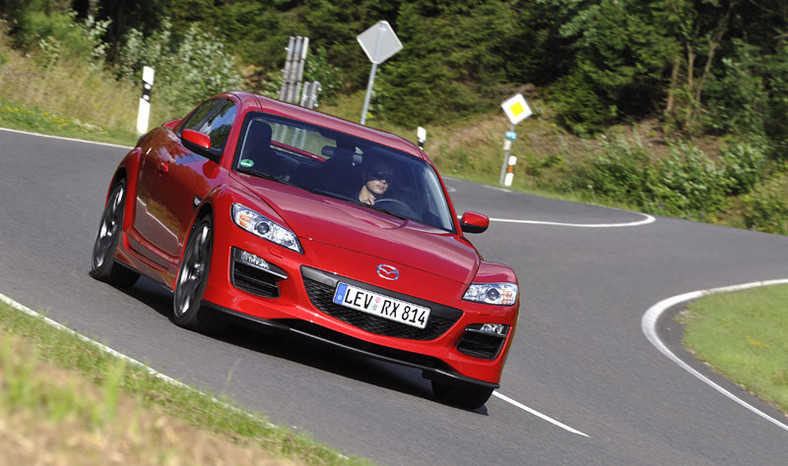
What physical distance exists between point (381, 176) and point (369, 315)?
62.8 inches

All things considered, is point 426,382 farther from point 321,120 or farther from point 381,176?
point 321,120

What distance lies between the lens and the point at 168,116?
27359 millimetres

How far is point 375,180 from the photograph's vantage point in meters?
8.82

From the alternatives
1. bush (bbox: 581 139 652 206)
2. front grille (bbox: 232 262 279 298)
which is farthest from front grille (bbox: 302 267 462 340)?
bush (bbox: 581 139 652 206)

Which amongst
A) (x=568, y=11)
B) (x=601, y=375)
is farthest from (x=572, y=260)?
(x=568, y=11)

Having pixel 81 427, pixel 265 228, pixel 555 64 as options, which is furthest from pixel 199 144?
pixel 555 64

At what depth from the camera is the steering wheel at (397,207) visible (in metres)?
8.74

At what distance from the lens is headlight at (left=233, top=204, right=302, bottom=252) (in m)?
7.57

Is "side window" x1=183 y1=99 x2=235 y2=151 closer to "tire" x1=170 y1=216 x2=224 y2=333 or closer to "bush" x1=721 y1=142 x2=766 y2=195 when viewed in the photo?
"tire" x1=170 y1=216 x2=224 y2=333

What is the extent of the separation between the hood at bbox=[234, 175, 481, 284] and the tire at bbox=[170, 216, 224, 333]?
43 cm

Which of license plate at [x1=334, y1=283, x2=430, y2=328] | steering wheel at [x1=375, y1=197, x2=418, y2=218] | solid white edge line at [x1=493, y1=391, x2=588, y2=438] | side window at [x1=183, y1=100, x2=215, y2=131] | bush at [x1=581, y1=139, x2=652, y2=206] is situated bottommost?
bush at [x1=581, y1=139, x2=652, y2=206]

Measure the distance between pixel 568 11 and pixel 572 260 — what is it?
32.4 m

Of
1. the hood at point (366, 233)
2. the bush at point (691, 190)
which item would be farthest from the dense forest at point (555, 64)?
the hood at point (366, 233)

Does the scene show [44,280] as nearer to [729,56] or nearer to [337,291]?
[337,291]
